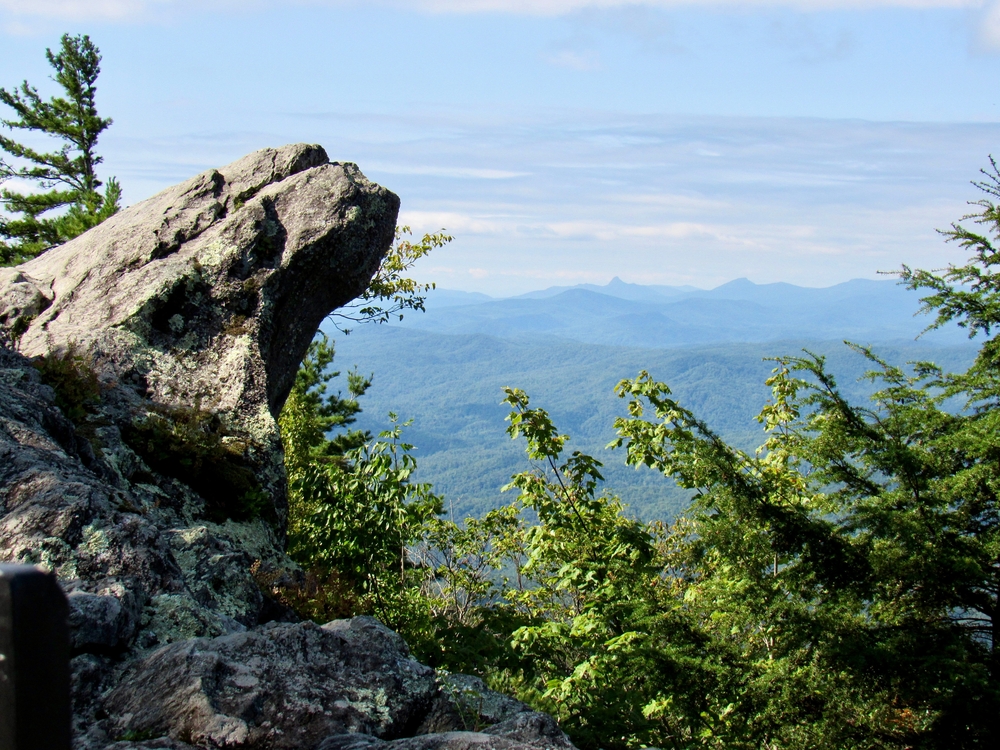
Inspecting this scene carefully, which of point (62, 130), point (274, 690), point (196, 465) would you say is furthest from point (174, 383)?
point (62, 130)

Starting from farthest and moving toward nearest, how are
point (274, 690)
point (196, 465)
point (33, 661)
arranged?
point (196, 465) → point (274, 690) → point (33, 661)

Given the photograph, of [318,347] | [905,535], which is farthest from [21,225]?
[905,535]

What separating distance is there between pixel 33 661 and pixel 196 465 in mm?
7085

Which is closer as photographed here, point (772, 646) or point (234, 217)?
point (772, 646)

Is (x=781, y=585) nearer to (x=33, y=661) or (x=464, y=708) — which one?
(x=464, y=708)

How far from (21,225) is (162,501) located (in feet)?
97.0

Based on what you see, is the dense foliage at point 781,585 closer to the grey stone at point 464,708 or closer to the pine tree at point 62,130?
the grey stone at point 464,708

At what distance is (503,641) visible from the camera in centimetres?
777

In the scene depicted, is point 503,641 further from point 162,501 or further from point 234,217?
point 234,217

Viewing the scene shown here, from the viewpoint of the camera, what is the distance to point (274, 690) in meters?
3.87

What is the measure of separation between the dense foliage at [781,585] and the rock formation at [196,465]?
70.9 inches

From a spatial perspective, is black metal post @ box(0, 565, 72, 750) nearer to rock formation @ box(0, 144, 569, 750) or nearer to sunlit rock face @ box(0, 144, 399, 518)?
rock formation @ box(0, 144, 569, 750)

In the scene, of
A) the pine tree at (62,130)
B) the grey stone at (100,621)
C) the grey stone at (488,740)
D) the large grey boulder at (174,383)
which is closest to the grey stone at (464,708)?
the grey stone at (488,740)

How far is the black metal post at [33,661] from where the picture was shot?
1292mm
